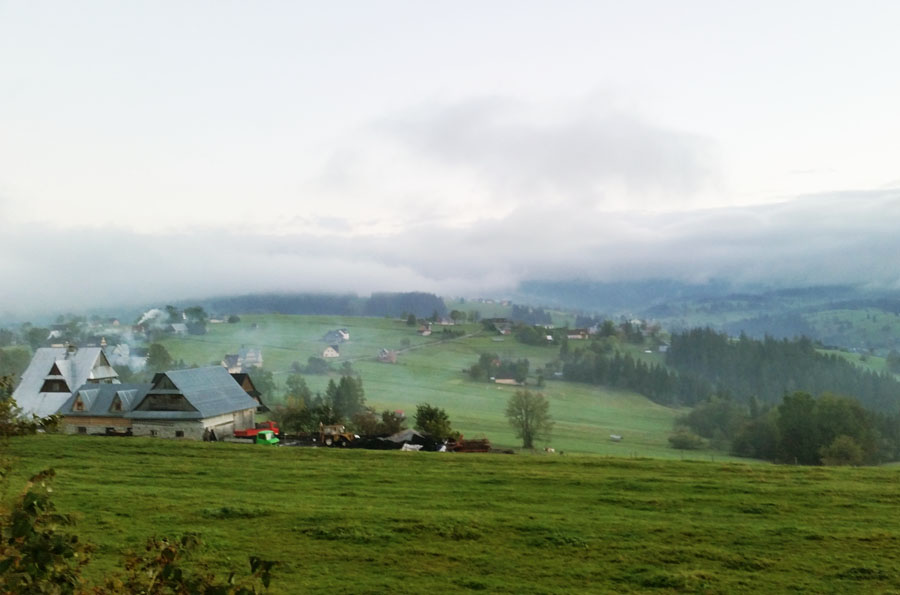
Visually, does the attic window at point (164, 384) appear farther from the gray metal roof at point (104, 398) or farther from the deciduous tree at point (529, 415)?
the deciduous tree at point (529, 415)

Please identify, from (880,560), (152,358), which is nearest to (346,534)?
(880,560)

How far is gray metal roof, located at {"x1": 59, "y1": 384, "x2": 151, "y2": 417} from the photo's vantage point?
166ft

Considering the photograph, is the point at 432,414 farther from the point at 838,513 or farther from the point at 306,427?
the point at 838,513

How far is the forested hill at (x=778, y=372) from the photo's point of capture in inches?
5054

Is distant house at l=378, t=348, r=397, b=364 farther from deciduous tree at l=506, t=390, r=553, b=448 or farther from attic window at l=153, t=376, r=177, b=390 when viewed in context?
attic window at l=153, t=376, r=177, b=390

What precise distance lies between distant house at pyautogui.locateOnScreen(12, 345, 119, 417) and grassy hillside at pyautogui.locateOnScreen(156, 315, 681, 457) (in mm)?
44268

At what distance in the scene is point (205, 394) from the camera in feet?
164

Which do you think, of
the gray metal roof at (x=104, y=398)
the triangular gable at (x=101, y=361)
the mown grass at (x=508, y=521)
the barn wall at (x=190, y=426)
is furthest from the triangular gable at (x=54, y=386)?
the mown grass at (x=508, y=521)

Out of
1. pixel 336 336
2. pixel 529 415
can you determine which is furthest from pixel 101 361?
pixel 336 336

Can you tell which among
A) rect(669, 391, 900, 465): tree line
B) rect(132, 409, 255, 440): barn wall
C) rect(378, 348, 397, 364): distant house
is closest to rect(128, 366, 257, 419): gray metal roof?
rect(132, 409, 255, 440): barn wall

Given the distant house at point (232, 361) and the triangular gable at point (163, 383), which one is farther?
the distant house at point (232, 361)

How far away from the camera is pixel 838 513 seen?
70.5 ft

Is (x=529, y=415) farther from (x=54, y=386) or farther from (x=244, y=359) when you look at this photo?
(x=244, y=359)

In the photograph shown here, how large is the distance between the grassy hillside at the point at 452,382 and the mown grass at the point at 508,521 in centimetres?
4417
